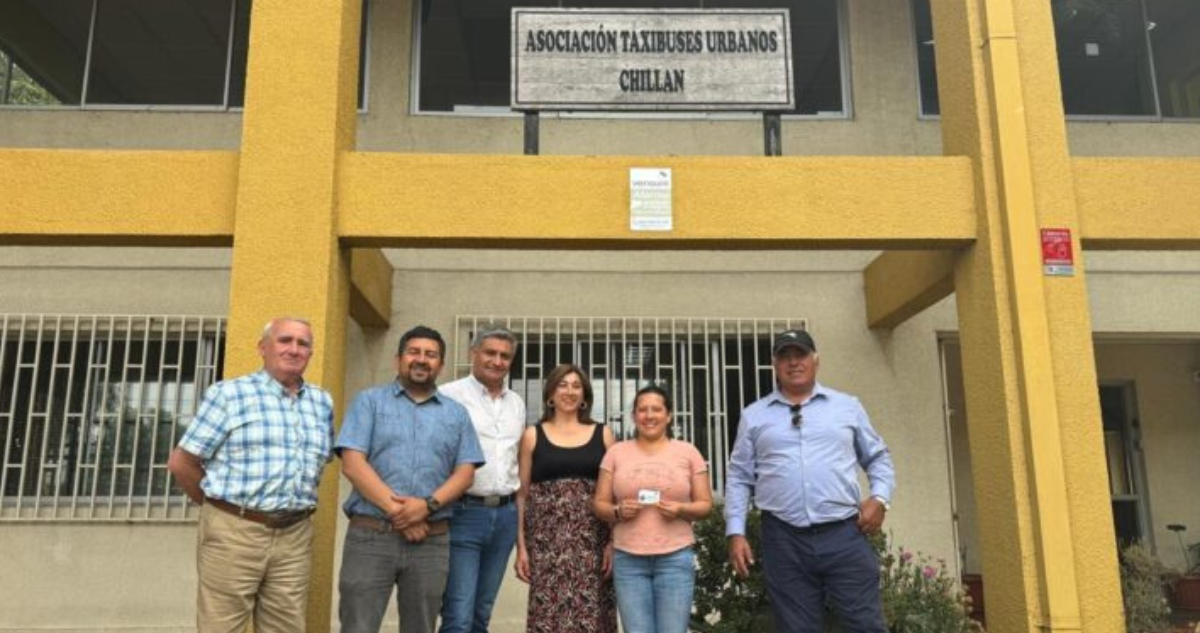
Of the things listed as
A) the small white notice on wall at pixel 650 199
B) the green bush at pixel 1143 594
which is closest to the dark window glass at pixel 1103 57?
the green bush at pixel 1143 594

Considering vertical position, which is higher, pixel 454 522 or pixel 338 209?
pixel 338 209

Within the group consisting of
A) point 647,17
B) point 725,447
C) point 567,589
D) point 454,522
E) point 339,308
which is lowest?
point 567,589

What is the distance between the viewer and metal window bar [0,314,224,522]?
245 inches

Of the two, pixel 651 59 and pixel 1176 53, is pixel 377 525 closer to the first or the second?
pixel 651 59

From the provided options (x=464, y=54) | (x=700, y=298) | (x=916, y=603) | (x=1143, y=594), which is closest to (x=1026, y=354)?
(x=916, y=603)

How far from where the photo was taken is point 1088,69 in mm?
7344

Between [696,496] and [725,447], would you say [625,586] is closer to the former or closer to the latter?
[696,496]

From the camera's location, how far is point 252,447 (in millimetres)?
3367

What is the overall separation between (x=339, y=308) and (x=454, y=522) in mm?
1382

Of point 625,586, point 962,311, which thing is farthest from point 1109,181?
point 625,586

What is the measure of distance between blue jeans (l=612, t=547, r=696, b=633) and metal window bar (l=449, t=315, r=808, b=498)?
266 centimetres

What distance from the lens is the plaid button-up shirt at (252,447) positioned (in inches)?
132

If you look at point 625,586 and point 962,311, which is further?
point 962,311

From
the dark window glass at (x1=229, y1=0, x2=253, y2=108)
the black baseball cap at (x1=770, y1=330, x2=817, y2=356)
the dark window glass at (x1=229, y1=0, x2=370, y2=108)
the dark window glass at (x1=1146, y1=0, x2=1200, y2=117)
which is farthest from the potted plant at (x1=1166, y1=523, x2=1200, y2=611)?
the dark window glass at (x1=229, y1=0, x2=253, y2=108)
